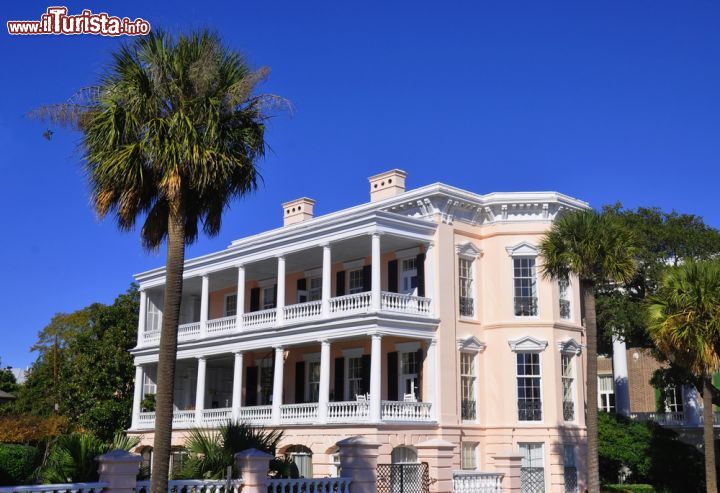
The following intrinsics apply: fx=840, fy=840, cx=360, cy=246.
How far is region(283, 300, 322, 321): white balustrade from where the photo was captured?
1238 inches

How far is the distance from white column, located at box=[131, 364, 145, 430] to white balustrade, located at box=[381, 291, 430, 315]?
14.8m

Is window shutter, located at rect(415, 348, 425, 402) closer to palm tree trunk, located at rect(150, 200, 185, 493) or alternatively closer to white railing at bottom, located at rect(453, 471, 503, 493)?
white railing at bottom, located at rect(453, 471, 503, 493)

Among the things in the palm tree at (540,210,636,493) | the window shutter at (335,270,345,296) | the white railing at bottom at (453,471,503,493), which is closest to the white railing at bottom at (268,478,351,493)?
the white railing at bottom at (453,471,503,493)

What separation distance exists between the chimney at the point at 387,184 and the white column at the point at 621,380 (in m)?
13.2

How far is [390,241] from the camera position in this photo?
101 feet

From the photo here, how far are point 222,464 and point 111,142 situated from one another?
6673 mm

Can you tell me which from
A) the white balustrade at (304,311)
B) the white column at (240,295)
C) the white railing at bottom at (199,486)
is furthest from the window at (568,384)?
the white railing at bottom at (199,486)

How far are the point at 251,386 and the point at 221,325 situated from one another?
10.4 ft

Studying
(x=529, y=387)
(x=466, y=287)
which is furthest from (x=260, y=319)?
(x=529, y=387)

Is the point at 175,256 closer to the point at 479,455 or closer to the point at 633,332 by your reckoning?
the point at 479,455

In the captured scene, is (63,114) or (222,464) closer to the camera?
(63,114)

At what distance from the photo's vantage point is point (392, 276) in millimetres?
32031

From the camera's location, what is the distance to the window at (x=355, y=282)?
33375 millimetres

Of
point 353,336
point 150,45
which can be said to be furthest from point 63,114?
point 353,336
